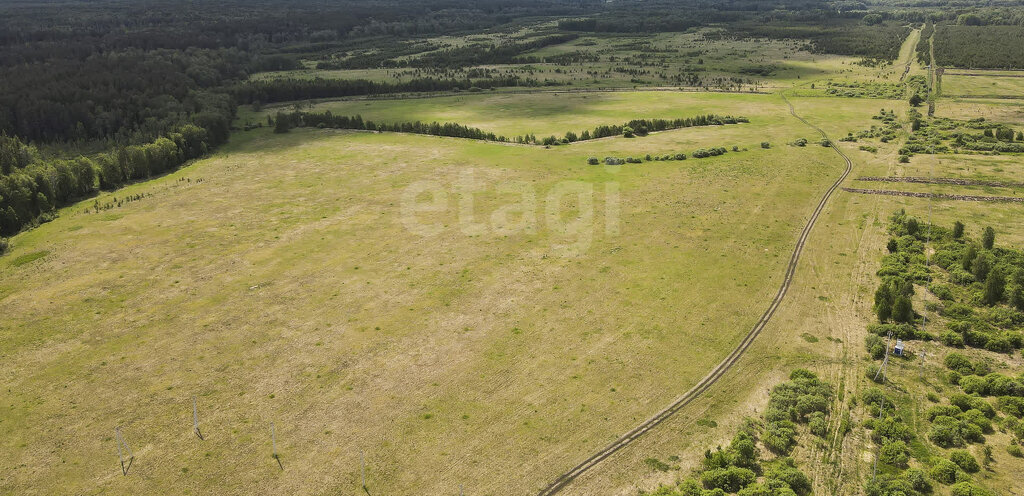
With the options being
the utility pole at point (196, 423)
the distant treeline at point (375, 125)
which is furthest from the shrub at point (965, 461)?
the distant treeline at point (375, 125)

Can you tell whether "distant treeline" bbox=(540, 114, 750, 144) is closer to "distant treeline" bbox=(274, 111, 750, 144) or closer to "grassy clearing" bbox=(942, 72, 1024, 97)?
"distant treeline" bbox=(274, 111, 750, 144)

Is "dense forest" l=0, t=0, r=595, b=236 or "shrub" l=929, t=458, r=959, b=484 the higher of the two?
"dense forest" l=0, t=0, r=595, b=236

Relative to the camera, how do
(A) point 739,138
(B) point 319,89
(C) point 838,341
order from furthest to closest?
1. (B) point 319,89
2. (A) point 739,138
3. (C) point 838,341

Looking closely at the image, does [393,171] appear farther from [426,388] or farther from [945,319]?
[945,319]

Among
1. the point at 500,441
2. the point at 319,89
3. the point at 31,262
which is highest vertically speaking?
the point at 319,89

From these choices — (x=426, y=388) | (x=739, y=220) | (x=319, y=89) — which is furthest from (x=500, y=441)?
(x=319, y=89)

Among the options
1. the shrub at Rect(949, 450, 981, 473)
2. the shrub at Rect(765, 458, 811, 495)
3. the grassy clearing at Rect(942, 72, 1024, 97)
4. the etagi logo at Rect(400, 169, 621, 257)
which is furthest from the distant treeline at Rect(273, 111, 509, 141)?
the grassy clearing at Rect(942, 72, 1024, 97)

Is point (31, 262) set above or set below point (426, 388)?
above
